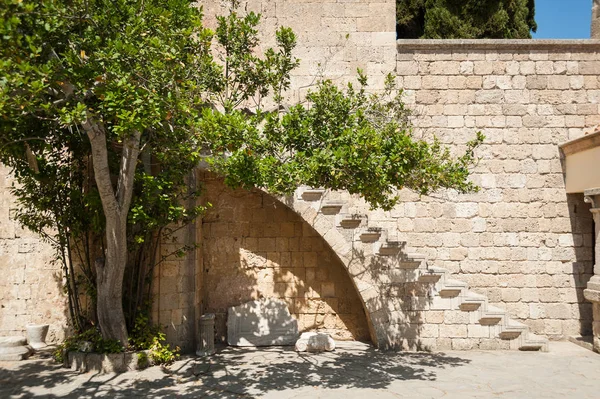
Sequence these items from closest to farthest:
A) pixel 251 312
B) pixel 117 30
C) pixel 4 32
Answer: pixel 4 32 → pixel 117 30 → pixel 251 312

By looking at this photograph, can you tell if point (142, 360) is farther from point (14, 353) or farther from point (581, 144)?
point (581, 144)

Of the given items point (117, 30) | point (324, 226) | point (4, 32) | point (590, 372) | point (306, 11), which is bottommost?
point (590, 372)

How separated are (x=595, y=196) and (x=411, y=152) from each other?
157 inches

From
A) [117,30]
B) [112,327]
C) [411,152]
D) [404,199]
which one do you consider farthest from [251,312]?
[117,30]

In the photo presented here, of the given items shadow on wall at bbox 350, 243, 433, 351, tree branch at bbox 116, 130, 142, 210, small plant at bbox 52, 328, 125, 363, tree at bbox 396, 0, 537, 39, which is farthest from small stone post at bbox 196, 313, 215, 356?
tree at bbox 396, 0, 537, 39

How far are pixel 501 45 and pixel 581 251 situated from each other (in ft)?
12.7

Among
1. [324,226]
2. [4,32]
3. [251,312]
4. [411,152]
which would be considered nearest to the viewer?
[4,32]

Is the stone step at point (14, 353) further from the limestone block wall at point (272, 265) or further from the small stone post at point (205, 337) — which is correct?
the limestone block wall at point (272, 265)

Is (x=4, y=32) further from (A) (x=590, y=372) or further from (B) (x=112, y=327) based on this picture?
(A) (x=590, y=372)

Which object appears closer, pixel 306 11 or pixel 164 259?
pixel 164 259

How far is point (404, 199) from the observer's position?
8664 mm

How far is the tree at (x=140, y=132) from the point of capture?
4.93 m

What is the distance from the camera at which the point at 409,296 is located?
24.9ft

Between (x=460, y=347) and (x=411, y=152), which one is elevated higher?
(x=411, y=152)
